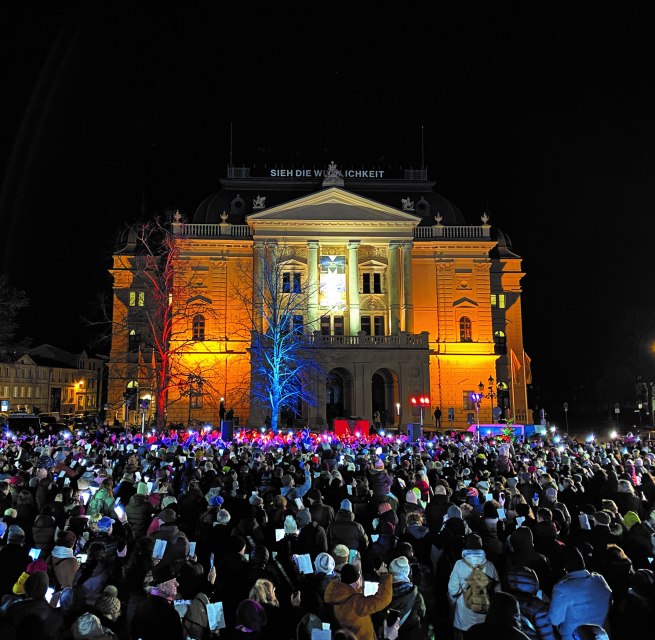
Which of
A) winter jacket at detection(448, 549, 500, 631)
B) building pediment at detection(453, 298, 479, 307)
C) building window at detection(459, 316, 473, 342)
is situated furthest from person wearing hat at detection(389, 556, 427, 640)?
building pediment at detection(453, 298, 479, 307)

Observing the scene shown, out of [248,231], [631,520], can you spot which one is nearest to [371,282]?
[248,231]

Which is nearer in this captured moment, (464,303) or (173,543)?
(173,543)

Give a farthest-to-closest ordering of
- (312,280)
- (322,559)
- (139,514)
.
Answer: (312,280) < (139,514) < (322,559)

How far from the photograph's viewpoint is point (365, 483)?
44.7 feet

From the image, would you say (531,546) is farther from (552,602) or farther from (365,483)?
(365,483)

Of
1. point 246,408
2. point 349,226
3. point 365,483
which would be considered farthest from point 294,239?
point 365,483

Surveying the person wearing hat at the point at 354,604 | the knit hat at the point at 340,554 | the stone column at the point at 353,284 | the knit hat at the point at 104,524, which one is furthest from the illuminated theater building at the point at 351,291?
the person wearing hat at the point at 354,604

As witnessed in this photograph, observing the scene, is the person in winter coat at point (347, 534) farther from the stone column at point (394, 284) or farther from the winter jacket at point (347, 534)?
the stone column at point (394, 284)

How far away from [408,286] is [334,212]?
29.8 feet

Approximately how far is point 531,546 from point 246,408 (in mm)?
46232

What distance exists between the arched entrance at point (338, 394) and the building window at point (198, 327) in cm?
1208

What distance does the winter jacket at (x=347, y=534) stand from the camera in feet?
30.5

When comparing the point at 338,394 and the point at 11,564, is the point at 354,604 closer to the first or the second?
the point at 11,564

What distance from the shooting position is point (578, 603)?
6496 mm
